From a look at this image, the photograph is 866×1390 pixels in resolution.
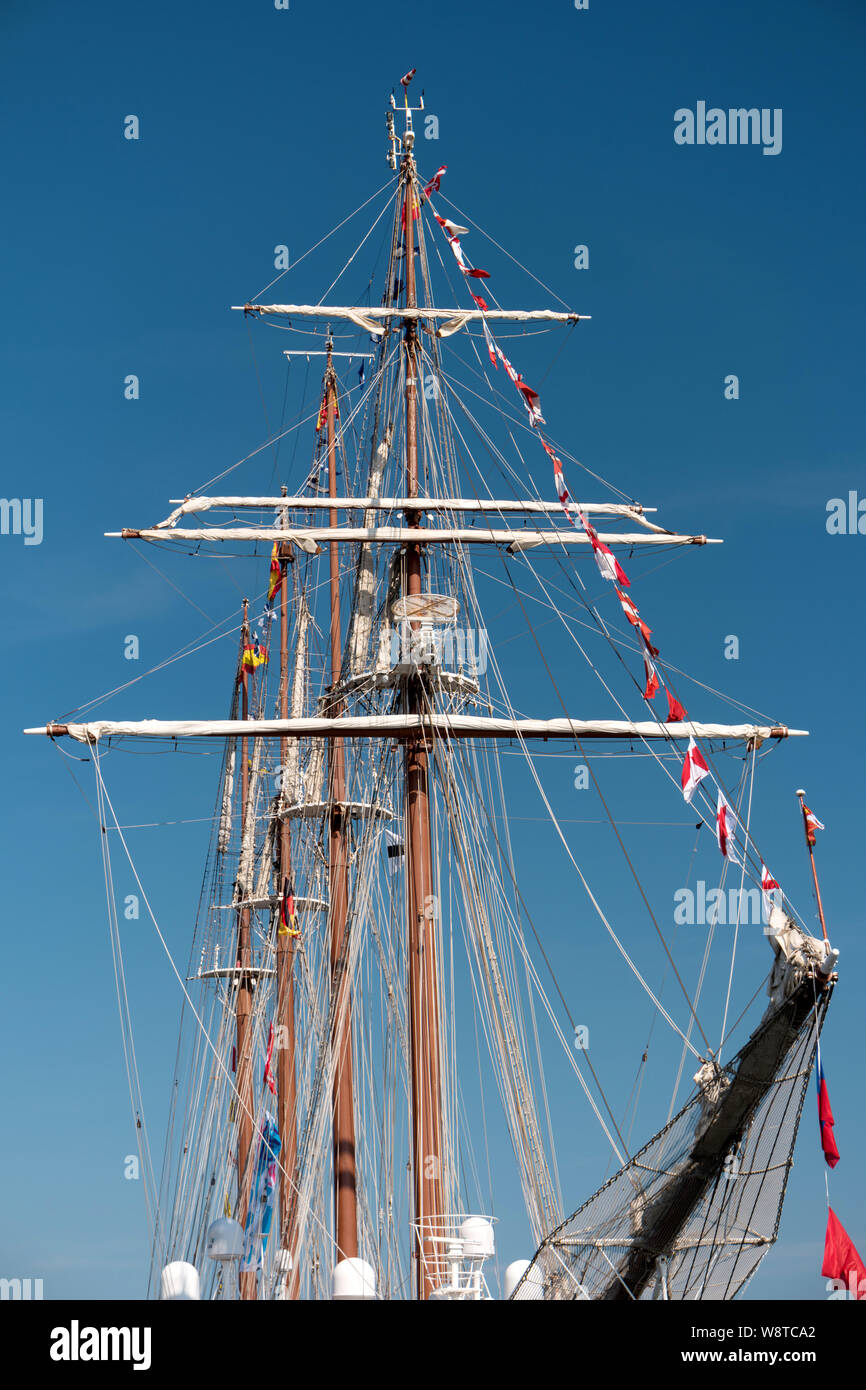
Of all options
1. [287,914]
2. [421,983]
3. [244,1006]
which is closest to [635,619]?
[421,983]

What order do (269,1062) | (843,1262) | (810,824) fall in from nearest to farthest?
(843,1262)
(810,824)
(269,1062)

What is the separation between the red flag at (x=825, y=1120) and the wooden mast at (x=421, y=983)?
8.13m

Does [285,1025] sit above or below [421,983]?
above

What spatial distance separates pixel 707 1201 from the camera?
24.2 m

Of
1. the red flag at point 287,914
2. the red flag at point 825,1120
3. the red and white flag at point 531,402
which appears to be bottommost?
the red flag at point 825,1120

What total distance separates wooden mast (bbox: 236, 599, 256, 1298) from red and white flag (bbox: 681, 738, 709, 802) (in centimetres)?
2112

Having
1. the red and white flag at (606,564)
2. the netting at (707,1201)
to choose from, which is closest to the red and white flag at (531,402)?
the red and white flag at (606,564)

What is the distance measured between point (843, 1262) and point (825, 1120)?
1.84 m

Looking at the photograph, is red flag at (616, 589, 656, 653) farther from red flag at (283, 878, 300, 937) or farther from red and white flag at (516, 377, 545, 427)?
red flag at (283, 878, 300, 937)

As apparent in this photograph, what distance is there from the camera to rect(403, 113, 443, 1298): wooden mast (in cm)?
2858

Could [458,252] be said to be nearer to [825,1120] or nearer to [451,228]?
[451,228]

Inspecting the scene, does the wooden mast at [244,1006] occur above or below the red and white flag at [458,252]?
below

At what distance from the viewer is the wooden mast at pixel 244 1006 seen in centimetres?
4722

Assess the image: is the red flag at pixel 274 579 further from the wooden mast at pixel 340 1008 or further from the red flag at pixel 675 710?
the red flag at pixel 675 710
